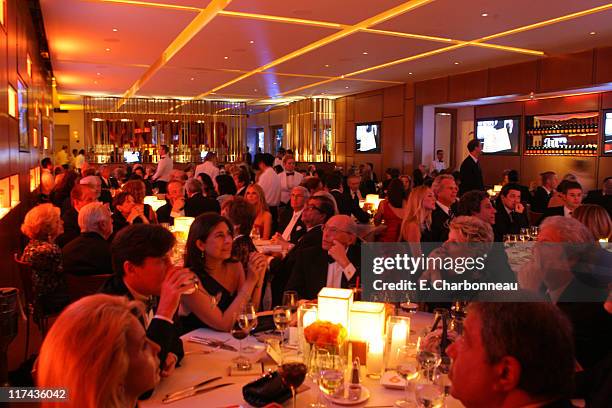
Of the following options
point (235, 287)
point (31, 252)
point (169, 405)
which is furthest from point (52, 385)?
point (31, 252)

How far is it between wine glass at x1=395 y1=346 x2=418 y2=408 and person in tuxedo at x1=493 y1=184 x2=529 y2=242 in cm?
411

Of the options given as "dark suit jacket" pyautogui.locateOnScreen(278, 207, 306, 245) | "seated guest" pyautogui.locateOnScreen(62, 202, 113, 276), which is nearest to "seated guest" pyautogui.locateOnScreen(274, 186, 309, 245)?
"dark suit jacket" pyautogui.locateOnScreen(278, 207, 306, 245)

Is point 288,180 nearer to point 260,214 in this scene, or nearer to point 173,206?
point 173,206

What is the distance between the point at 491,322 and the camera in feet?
4.58

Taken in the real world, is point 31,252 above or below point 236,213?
below

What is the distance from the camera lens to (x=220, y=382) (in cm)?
219

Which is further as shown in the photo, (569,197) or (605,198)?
(605,198)

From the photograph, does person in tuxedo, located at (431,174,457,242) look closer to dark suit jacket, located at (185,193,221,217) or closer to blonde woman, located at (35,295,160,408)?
dark suit jacket, located at (185,193,221,217)

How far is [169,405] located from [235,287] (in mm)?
1279

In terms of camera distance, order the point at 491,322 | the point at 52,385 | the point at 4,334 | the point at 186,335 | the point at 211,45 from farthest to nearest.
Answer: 1. the point at 211,45
2. the point at 4,334
3. the point at 186,335
4. the point at 491,322
5. the point at 52,385

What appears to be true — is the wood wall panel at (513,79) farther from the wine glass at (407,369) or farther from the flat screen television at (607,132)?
the wine glass at (407,369)

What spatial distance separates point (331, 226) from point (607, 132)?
8.99 meters

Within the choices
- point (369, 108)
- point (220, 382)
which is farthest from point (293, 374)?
point (369, 108)

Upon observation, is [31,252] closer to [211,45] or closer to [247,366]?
[247,366]
